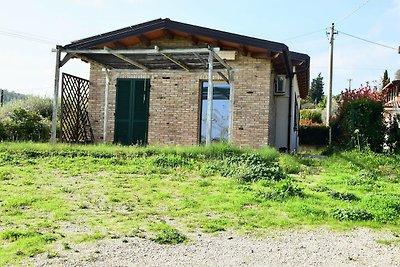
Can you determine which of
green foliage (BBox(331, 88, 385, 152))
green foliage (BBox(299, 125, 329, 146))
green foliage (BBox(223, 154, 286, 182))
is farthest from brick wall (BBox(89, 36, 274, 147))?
green foliage (BBox(299, 125, 329, 146))

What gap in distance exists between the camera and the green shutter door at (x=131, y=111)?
14.0 m

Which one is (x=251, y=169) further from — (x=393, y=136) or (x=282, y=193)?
(x=393, y=136)

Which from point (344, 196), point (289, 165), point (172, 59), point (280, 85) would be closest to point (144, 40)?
point (172, 59)

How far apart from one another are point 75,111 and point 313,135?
13472mm

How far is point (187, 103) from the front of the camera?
1363 centimetres

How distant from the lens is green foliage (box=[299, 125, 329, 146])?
73.9 feet

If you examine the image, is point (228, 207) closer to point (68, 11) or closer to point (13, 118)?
point (13, 118)

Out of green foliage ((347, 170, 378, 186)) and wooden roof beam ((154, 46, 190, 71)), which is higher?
wooden roof beam ((154, 46, 190, 71))

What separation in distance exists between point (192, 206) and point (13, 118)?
32.5ft

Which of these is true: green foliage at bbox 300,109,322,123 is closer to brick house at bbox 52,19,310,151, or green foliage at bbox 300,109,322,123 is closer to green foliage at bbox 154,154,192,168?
brick house at bbox 52,19,310,151

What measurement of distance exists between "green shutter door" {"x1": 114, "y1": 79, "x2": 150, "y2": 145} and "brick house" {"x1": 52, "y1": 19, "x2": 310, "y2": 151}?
0.11 feet

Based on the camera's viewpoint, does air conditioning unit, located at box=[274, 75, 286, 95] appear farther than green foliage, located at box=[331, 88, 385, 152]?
Yes

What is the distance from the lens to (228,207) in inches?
232

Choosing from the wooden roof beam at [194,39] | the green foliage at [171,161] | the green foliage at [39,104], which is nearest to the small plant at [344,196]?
the green foliage at [171,161]
